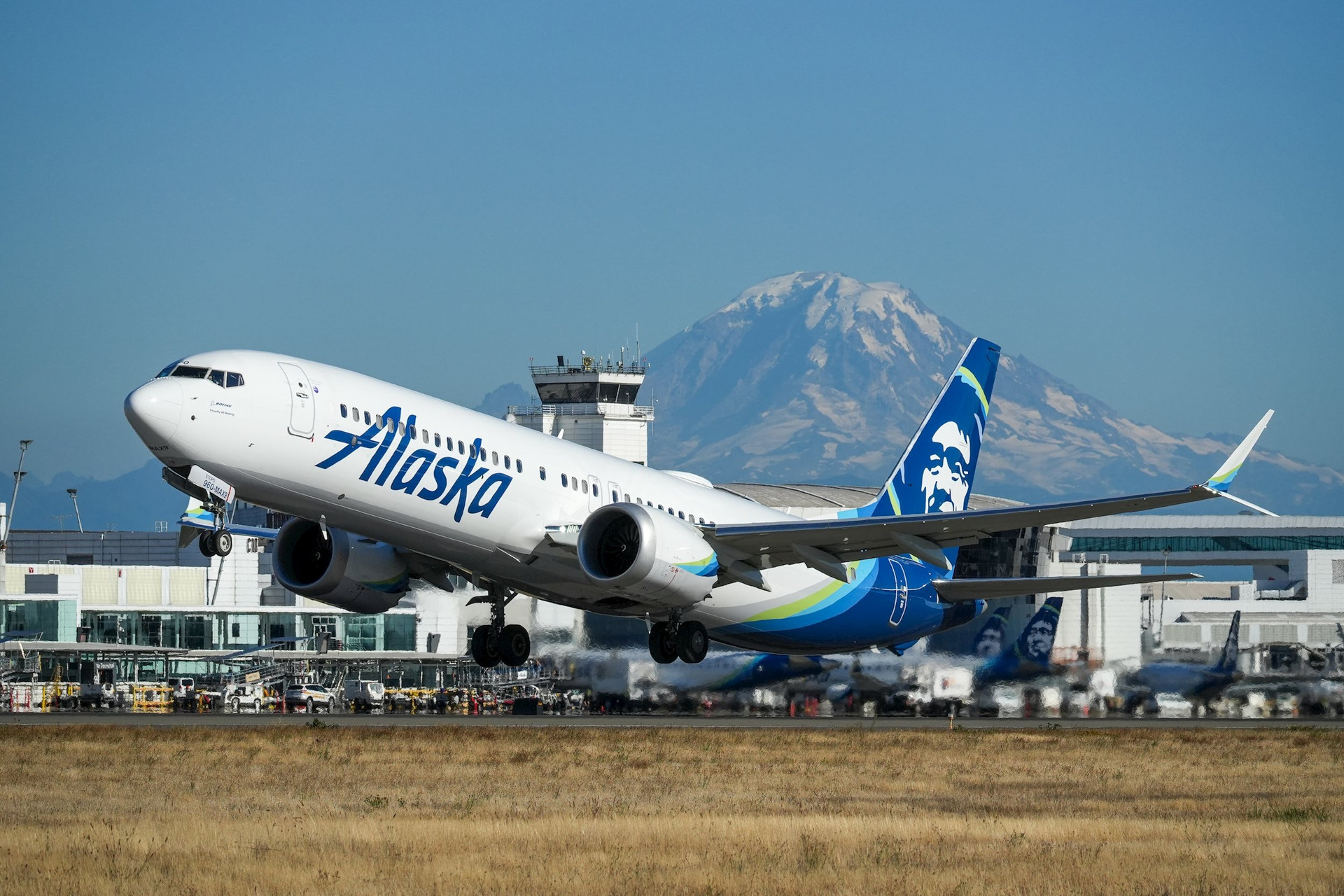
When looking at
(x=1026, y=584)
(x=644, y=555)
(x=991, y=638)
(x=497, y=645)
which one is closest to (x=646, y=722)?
(x=991, y=638)

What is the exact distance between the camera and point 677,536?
34.8 m

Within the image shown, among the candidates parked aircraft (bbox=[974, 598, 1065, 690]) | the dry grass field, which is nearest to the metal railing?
parked aircraft (bbox=[974, 598, 1065, 690])

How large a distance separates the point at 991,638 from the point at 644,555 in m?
28.5

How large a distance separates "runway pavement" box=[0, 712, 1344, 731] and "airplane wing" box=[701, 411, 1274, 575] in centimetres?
1730

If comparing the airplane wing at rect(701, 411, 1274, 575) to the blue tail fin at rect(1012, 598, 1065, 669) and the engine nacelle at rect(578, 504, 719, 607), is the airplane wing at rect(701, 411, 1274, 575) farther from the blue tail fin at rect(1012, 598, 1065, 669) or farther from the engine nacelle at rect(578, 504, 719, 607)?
the blue tail fin at rect(1012, 598, 1065, 669)

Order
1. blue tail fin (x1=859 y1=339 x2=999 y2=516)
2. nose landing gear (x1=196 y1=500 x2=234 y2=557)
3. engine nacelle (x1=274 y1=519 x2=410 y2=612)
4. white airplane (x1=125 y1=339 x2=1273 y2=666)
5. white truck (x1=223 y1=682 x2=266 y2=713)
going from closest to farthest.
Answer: white airplane (x1=125 y1=339 x2=1273 y2=666) → nose landing gear (x1=196 y1=500 x2=234 y2=557) → engine nacelle (x1=274 y1=519 x2=410 y2=612) → blue tail fin (x1=859 y1=339 x2=999 y2=516) → white truck (x1=223 y1=682 x2=266 y2=713)

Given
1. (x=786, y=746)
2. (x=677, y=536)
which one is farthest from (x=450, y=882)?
(x=786, y=746)

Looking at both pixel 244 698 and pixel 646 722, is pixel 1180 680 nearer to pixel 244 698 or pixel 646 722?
pixel 646 722

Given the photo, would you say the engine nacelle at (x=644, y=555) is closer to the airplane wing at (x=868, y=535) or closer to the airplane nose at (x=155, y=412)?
the airplane wing at (x=868, y=535)

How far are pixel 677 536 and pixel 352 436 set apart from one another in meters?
7.35

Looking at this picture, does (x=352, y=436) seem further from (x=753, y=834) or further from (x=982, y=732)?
(x=982, y=732)

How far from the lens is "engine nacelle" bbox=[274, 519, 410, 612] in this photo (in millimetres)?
37531

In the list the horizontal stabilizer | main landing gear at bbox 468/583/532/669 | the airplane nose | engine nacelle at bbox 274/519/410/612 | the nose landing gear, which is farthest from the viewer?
main landing gear at bbox 468/583/532/669

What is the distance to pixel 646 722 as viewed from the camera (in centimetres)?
5756
